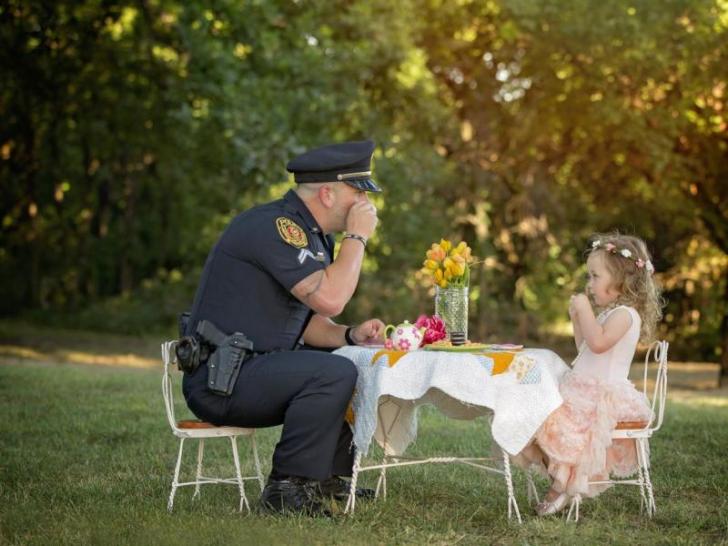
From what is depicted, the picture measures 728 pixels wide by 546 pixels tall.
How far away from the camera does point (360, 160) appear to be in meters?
5.63

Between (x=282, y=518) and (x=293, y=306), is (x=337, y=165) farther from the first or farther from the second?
(x=282, y=518)

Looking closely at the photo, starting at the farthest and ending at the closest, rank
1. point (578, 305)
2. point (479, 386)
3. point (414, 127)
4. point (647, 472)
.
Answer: point (414, 127) → point (647, 472) → point (578, 305) → point (479, 386)

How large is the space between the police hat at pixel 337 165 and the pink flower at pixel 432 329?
2.32 ft

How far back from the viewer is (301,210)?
5660mm

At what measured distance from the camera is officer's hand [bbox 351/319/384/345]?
592cm

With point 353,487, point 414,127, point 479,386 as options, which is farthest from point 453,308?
point 414,127

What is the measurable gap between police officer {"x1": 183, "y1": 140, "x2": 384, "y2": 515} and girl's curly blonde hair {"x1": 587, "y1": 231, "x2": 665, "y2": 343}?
1234mm

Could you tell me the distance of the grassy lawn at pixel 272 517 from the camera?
516 centimetres

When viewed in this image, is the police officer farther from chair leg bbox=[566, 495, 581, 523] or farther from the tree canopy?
the tree canopy

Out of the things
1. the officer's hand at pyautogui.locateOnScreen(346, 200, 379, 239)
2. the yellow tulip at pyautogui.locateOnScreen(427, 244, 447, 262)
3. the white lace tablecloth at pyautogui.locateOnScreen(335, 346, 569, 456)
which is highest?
the officer's hand at pyautogui.locateOnScreen(346, 200, 379, 239)

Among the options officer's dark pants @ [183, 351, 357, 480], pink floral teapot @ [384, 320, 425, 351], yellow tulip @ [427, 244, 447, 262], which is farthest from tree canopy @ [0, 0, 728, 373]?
officer's dark pants @ [183, 351, 357, 480]

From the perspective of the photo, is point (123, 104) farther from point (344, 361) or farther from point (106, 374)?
point (344, 361)

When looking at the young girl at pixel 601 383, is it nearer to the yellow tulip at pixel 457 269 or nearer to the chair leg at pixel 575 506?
the chair leg at pixel 575 506

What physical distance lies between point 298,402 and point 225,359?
39 centimetres
